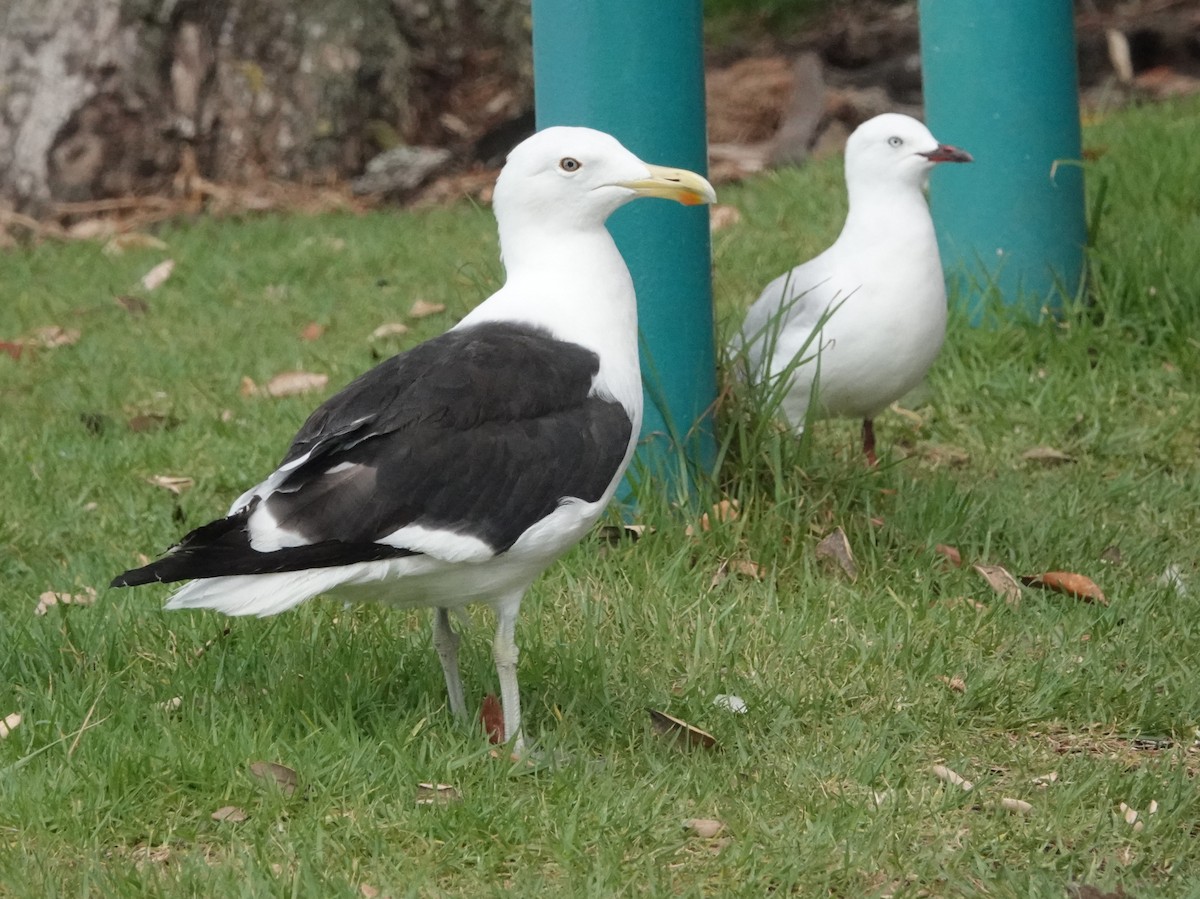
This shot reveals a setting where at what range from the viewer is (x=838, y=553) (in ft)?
14.1

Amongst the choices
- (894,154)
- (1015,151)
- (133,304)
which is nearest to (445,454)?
(894,154)

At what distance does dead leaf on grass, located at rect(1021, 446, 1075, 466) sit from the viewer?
540 centimetres

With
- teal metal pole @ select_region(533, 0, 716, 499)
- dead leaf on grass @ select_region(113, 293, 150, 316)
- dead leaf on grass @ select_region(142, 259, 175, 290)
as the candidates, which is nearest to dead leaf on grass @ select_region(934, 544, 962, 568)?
teal metal pole @ select_region(533, 0, 716, 499)

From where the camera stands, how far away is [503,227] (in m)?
3.61

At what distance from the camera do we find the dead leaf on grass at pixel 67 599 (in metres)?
4.12

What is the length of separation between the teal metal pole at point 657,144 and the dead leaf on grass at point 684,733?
1048 mm

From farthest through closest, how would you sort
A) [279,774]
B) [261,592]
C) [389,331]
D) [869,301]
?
1. [389,331]
2. [869,301]
3. [279,774]
4. [261,592]

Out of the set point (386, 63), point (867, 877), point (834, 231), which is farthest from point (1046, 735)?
point (386, 63)

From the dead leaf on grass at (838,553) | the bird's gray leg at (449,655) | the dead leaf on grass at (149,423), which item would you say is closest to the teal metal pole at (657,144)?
the dead leaf on grass at (838,553)

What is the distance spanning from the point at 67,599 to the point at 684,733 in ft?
5.73

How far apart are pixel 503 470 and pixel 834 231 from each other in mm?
4381

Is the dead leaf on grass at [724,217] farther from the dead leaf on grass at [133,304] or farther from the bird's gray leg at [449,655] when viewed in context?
the bird's gray leg at [449,655]

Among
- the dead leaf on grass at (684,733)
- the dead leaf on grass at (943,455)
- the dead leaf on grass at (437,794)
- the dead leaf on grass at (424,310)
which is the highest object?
the dead leaf on grass at (424,310)

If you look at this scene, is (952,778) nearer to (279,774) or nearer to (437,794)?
(437,794)
